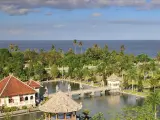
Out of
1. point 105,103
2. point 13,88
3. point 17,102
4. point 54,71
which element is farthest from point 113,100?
point 54,71

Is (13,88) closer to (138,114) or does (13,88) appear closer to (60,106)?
(60,106)

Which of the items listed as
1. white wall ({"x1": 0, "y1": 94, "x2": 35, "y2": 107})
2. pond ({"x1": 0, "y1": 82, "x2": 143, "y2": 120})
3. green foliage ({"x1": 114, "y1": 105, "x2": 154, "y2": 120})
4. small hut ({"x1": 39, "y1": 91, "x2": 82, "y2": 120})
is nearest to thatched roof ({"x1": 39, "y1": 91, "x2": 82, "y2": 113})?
small hut ({"x1": 39, "y1": 91, "x2": 82, "y2": 120})

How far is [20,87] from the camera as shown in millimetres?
53344

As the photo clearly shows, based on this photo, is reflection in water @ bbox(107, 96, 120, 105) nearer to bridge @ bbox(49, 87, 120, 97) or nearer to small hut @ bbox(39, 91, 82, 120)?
bridge @ bbox(49, 87, 120, 97)

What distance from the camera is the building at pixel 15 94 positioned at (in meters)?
51.6

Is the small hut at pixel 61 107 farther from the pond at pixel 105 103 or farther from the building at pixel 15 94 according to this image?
the building at pixel 15 94

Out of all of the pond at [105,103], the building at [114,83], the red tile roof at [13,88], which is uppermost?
Answer: the red tile roof at [13,88]

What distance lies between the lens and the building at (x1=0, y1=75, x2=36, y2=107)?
51625mm

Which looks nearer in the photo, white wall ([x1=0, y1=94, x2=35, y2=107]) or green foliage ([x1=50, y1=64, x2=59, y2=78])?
white wall ([x1=0, y1=94, x2=35, y2=107])

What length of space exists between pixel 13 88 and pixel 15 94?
1.31 metres

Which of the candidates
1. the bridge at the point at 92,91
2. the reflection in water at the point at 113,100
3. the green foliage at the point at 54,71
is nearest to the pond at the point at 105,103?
the reflection in water at the point at 113,100

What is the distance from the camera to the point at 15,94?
52031 millimetres

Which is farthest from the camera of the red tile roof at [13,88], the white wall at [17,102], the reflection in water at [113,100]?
the reflection in water at [113,100]

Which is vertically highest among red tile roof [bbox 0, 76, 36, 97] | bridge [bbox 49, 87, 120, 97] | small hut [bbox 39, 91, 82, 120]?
small hut [bbox 39, 91, 82, 120]
